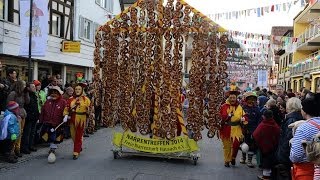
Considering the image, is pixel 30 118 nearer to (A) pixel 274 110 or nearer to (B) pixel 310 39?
(A) pixel 274 110

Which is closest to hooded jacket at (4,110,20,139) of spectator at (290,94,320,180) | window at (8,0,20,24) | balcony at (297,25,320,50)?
spectator at (290,94,320,180)

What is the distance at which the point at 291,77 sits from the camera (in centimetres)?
4781

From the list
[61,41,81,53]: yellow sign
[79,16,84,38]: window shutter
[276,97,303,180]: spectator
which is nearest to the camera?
[276,97,303,180]: spectator

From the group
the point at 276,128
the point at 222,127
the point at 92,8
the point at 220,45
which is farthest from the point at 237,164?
the point at 92,8

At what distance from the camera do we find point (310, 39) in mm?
37812

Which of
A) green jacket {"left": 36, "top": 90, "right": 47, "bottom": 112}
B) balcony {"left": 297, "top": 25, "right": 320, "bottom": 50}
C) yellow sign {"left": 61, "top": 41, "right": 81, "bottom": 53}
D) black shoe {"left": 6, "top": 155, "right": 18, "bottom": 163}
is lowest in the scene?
black shoe {"left": 6, "top": 155, "right": 18, "bottom": 163}

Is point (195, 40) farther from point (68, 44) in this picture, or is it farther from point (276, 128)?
point (68, 44)

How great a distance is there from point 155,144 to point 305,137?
18.1ft

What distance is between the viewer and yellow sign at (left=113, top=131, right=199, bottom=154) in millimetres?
9586

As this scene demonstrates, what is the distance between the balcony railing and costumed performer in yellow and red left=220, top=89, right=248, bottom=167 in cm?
2771

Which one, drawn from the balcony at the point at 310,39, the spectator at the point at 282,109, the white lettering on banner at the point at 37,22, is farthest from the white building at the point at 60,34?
the balcony at the point at 310,39

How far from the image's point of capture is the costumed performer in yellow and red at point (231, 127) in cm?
944

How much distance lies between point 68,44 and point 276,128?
1591 cm

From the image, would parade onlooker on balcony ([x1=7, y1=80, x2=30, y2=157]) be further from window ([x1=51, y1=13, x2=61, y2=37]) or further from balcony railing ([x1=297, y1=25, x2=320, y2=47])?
balcony railing ([x1=297, y1=25, x2=320, y2=47])
